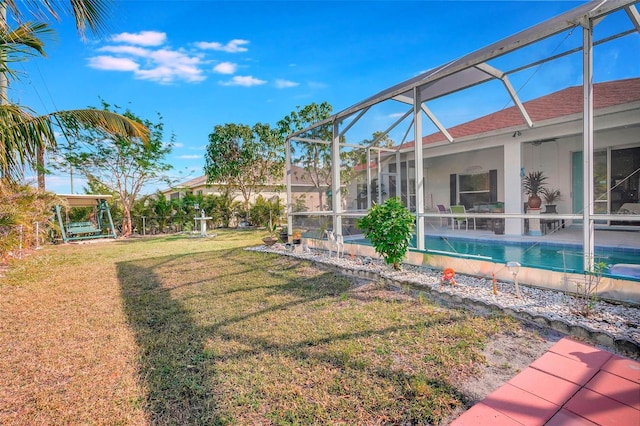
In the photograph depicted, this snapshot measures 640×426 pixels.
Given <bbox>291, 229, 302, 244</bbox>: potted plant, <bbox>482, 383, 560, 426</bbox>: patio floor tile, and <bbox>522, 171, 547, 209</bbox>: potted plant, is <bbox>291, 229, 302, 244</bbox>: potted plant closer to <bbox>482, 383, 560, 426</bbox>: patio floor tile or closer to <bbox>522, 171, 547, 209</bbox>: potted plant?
<bbox>522, 171, 547, 209</bbox>: potted plant

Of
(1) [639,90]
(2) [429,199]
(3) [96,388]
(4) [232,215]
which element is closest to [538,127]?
(1) [639,90]

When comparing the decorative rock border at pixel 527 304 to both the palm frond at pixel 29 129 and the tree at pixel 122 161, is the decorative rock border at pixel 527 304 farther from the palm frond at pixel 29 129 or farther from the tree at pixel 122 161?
the tree at pixel 122 161

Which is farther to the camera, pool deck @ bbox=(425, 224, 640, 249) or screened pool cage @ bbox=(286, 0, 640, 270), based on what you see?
pool deck @ bbox=(425, 224, 640, 249)

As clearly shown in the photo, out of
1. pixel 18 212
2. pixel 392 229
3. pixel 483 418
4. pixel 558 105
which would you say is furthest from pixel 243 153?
pixel 483 418

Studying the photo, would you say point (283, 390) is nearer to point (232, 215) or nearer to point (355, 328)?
point (355, 328)

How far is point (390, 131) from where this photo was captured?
10.2m

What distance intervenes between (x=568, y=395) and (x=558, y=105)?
8722 millimetres

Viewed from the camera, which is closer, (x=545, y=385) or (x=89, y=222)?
(x=545, y=385)

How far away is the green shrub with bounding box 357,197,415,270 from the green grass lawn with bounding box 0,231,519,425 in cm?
78

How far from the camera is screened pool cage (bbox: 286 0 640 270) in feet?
17.5

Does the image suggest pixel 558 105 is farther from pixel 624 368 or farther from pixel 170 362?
pixel 170 362

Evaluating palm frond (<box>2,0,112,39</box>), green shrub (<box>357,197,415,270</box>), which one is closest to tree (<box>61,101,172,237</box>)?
palm frond (<box>2,0,112,39</box>)

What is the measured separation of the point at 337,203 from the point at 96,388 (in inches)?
260

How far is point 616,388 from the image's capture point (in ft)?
7.46
